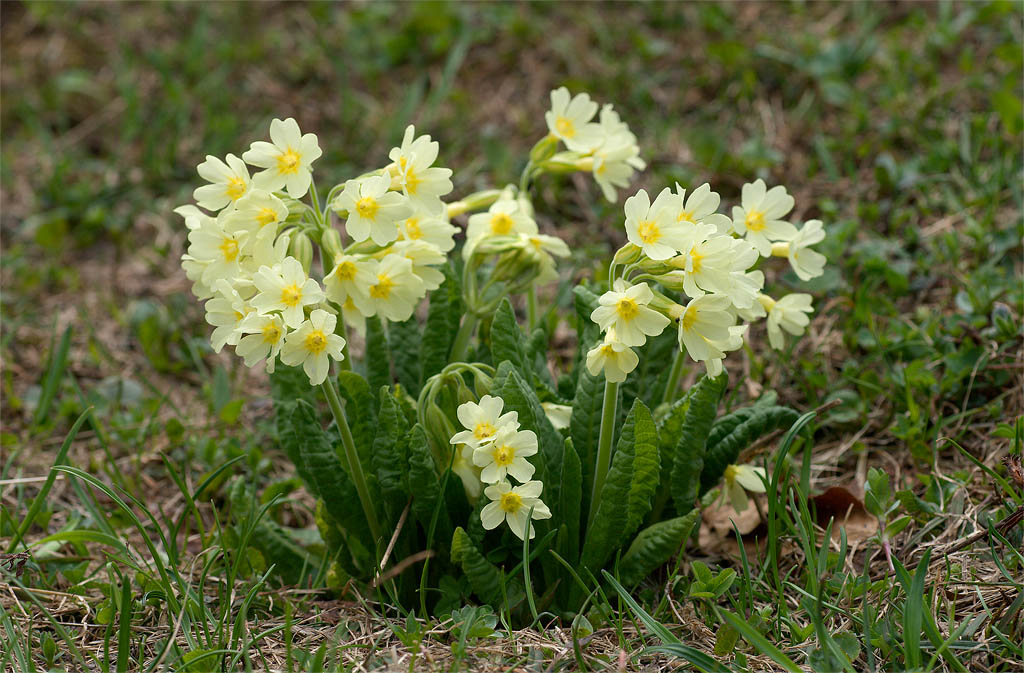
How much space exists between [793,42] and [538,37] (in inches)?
46.0

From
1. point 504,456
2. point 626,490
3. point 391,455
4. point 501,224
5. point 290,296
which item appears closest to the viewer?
point 290,296

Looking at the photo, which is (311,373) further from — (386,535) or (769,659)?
(769,659)

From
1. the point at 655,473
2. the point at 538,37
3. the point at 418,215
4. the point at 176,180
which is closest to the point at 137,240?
the point at 176,180

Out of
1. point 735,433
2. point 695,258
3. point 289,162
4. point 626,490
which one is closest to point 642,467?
point 626,490

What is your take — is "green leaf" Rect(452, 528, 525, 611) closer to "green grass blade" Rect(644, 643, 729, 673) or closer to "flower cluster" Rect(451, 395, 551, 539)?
"flower cluster" Rect(451, 395, 551, 539)

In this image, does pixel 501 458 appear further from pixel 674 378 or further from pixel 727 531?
pixel 727 531

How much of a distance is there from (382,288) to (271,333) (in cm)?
24

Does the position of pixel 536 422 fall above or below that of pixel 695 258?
below

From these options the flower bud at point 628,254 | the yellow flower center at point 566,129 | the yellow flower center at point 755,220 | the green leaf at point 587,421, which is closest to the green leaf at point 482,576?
the green leaf at point 587,421

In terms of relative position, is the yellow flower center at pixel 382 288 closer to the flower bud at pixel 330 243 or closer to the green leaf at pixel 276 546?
the flower bud at pixel 330 243

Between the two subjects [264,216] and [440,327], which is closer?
[264,216]

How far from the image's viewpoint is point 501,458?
5.93 ft

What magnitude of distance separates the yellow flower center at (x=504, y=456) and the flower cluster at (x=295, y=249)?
1.06 ft

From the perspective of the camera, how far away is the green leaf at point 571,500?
1.99 meters
